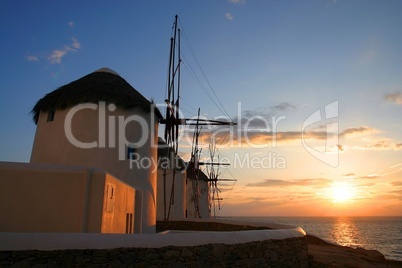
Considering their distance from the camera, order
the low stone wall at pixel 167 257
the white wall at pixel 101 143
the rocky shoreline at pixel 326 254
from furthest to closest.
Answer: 1. the rocky shoreline at pixel 326 254
2. the white wall at pixel 101 143
3. the low stone wall at pixel 167 257

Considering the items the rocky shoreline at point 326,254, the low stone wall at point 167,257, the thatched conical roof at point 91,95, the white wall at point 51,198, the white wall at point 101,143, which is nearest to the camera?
the low stone wall at point 167,257

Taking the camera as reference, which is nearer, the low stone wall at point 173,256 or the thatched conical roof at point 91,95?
the low stone wall at point 173,256

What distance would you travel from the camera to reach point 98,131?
1348cm

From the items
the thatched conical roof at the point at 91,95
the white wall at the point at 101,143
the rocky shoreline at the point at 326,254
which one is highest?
the thatched conical roof at the point at 91,95

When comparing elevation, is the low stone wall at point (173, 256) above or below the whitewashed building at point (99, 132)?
below

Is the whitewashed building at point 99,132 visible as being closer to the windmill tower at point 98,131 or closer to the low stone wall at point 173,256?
the windmill tower at point 98,131

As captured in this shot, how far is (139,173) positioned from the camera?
14406mm

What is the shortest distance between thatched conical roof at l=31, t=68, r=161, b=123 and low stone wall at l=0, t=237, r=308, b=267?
26.4ft

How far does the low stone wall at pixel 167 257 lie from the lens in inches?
224

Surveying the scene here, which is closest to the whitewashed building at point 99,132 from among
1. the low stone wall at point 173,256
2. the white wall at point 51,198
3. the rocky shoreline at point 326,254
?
the white wall at point 51,198

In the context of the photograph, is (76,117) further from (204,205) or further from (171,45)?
(204,205)

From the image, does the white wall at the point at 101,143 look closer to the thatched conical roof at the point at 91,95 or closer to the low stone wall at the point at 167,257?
the thatched conical roof at the point at 91,95

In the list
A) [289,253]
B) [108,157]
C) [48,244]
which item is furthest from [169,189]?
[48,244]

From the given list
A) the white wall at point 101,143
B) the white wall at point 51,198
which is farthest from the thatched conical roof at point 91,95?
the white wall at point 51,198
